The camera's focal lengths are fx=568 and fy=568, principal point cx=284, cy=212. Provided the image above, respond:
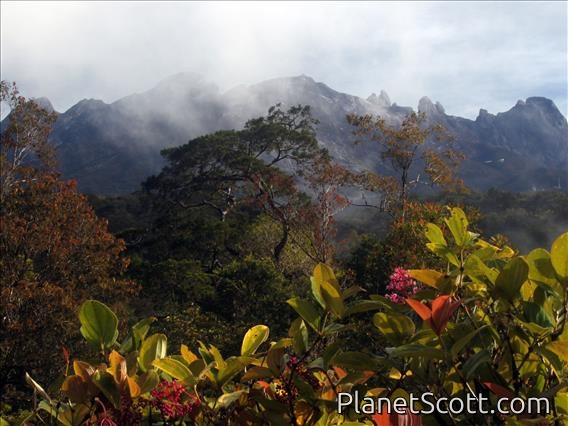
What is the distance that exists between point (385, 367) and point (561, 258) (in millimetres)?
354

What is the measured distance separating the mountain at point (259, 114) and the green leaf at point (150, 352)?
56.2 meters

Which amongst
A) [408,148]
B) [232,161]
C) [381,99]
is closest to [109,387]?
[408,148]

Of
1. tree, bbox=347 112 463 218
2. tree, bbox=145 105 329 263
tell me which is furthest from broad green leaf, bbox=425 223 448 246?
tree, bbox=145 105 329 263

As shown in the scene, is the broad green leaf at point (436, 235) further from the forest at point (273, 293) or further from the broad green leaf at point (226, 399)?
the broad green leaf at point (226, 399)

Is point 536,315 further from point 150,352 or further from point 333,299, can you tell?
point 150,352

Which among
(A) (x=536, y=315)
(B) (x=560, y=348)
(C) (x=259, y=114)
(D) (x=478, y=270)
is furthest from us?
(C) (x=259, y=114)

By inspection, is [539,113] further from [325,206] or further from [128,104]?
[325,206]

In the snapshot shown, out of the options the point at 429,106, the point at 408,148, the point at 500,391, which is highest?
the point at 429,106

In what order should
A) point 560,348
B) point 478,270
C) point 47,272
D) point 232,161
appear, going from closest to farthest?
point 560,348
point 478,270
point 47,272
point 232,161

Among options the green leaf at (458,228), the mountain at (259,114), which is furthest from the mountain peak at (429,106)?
the green leaf at (458,228)

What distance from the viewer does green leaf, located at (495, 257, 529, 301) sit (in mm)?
961

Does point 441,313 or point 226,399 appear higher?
point 441,313

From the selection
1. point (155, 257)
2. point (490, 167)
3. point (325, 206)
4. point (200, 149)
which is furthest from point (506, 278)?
point (490, 167)

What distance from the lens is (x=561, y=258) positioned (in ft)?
3.15
